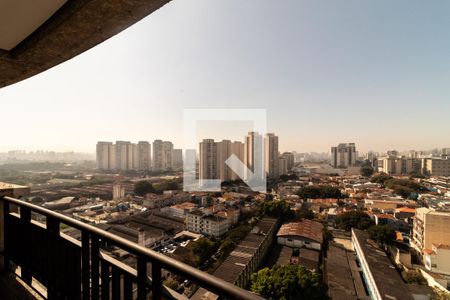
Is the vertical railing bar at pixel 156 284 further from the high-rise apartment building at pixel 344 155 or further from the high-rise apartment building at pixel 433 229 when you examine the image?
the high-rise apartment building at pixel 344 155

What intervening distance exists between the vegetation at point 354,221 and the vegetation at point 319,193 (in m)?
7.83

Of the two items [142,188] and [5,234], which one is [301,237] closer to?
[5,234]

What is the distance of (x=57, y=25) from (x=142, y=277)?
0.99 m

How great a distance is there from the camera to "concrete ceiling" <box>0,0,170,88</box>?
0.79 metres

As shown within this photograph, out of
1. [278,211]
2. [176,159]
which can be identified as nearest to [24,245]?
[278,211]

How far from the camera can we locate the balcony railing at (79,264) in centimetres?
52

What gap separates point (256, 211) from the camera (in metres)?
16.1

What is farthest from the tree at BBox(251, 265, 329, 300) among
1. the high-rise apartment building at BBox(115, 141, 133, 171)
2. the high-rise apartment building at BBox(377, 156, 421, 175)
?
the high-rise apartment building at BBox(377, 156, 421, 175)

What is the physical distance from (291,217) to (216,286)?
16.3m

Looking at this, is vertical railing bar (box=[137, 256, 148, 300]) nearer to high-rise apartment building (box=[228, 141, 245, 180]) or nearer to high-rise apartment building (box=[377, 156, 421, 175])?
high-rise apartment building (box=[228, 141, 245, 180])

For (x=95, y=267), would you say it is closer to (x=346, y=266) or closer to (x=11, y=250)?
(x=11, y=250)

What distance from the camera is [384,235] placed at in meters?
11.7

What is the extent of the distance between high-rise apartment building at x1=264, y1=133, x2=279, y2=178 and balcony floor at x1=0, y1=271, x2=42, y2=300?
2307 centimetres

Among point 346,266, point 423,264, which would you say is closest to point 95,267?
point 346,266
